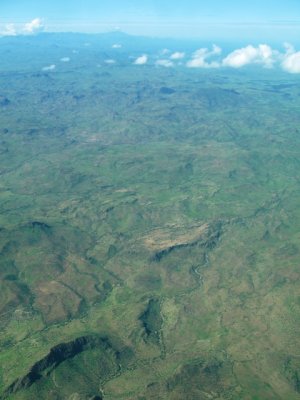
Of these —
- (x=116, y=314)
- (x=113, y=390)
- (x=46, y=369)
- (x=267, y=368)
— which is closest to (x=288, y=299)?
(x=267, y=368)

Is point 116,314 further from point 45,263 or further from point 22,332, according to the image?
point 45,263

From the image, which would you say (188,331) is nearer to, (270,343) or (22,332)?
(270,343)

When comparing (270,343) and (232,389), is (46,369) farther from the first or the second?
(270,343)

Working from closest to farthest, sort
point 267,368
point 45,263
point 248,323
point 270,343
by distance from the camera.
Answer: point 267,368 < point 270,343 < point 248,323 < point 45,263

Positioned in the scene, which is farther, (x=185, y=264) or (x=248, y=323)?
(x=185, y=264)

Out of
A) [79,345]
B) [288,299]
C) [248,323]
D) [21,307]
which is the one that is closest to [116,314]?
[79,345]

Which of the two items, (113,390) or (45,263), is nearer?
(113,390)

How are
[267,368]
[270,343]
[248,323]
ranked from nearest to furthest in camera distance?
[267,368], [270,343], [248,323]

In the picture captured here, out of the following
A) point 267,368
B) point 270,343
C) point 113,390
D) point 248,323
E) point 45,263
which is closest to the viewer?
point 113,390

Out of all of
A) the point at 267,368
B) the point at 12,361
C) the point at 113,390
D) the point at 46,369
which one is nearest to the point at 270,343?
the point at 267,368
